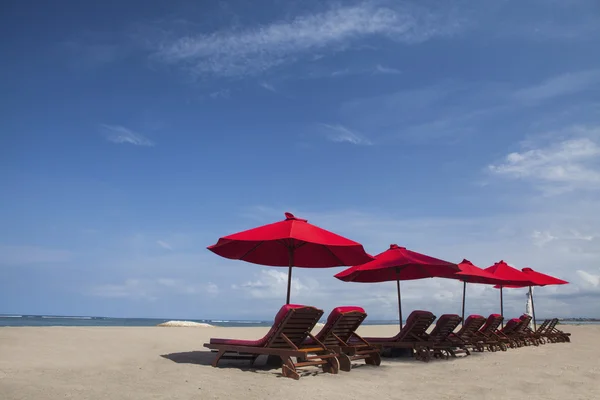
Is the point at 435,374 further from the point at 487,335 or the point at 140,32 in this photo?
the point at 140,32


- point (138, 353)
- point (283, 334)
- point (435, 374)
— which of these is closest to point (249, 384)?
point (283, 334)

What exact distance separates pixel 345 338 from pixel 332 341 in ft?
1.03

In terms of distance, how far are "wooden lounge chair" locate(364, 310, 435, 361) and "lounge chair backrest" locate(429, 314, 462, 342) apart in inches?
10.2

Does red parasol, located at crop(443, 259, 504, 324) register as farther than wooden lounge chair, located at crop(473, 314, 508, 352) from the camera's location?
Yes

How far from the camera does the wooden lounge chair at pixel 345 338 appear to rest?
7.47 m

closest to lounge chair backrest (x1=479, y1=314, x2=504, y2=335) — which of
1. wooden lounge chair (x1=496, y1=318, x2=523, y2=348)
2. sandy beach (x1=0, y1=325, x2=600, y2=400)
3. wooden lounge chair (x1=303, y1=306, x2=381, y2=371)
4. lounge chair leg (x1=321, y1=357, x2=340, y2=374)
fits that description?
wooden lounge chair (x1=496, y1=318, x2=523, y2=348)

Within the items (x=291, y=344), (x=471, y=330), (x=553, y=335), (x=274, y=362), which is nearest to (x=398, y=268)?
(x=471, y=330)

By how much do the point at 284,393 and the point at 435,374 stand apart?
2.97 m

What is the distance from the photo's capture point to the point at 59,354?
8.00 meters

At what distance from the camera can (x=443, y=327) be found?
9.87 meters

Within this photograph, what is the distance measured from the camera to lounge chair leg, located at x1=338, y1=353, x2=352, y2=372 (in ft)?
24.0

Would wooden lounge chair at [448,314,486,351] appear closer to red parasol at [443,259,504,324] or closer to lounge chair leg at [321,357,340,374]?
red parasol at [443,259,504,324]

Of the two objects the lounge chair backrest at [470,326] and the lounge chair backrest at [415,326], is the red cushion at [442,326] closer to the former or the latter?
the lounge chair backrest at [415,326]

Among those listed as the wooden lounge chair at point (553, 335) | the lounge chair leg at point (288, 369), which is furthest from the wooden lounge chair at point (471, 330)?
the wooden lounge chair at point (553, 335)
